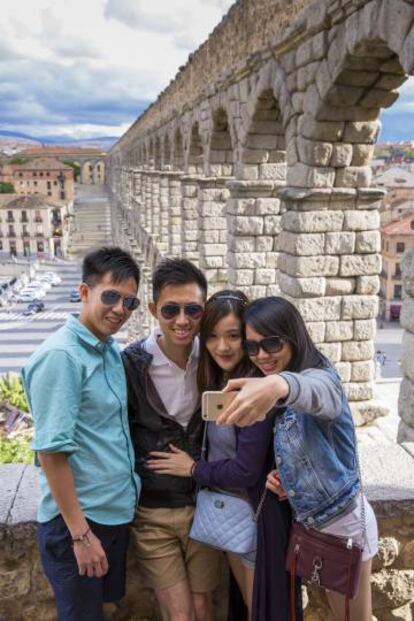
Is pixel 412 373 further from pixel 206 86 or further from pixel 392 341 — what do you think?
pixel 392 341

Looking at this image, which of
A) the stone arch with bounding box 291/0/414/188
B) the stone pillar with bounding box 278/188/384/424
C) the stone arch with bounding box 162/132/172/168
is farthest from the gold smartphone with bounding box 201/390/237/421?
the stone arch with bounding box 162/132/172/168

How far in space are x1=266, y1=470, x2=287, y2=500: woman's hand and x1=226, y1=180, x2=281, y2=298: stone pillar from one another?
7276 mm

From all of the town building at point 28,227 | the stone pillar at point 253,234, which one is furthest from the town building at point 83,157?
the stone pillar at point 253,234

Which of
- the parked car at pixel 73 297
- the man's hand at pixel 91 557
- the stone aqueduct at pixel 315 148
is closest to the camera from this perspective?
the man's hand at pixel 91 557

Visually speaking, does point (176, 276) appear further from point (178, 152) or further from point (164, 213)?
point (164, 213)

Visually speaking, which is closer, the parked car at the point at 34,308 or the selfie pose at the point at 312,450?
the selfie pose at the point at 312,450

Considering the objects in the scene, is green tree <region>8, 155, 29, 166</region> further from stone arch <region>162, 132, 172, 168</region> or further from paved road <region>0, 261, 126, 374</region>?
stone arch <region>162, 132, 172, 168</region>

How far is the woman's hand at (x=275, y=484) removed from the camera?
82.0 inches

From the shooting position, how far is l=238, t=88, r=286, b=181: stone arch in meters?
8.74

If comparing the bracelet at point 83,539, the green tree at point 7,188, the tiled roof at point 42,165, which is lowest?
the bracelet at point 83,539

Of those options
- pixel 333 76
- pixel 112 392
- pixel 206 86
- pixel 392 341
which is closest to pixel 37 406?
pixel 112 392

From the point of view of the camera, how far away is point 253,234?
9.35 meters

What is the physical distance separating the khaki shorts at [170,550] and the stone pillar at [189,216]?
12.0 metres

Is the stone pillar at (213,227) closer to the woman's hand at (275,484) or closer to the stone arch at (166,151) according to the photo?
the stone arch at (166,151)
